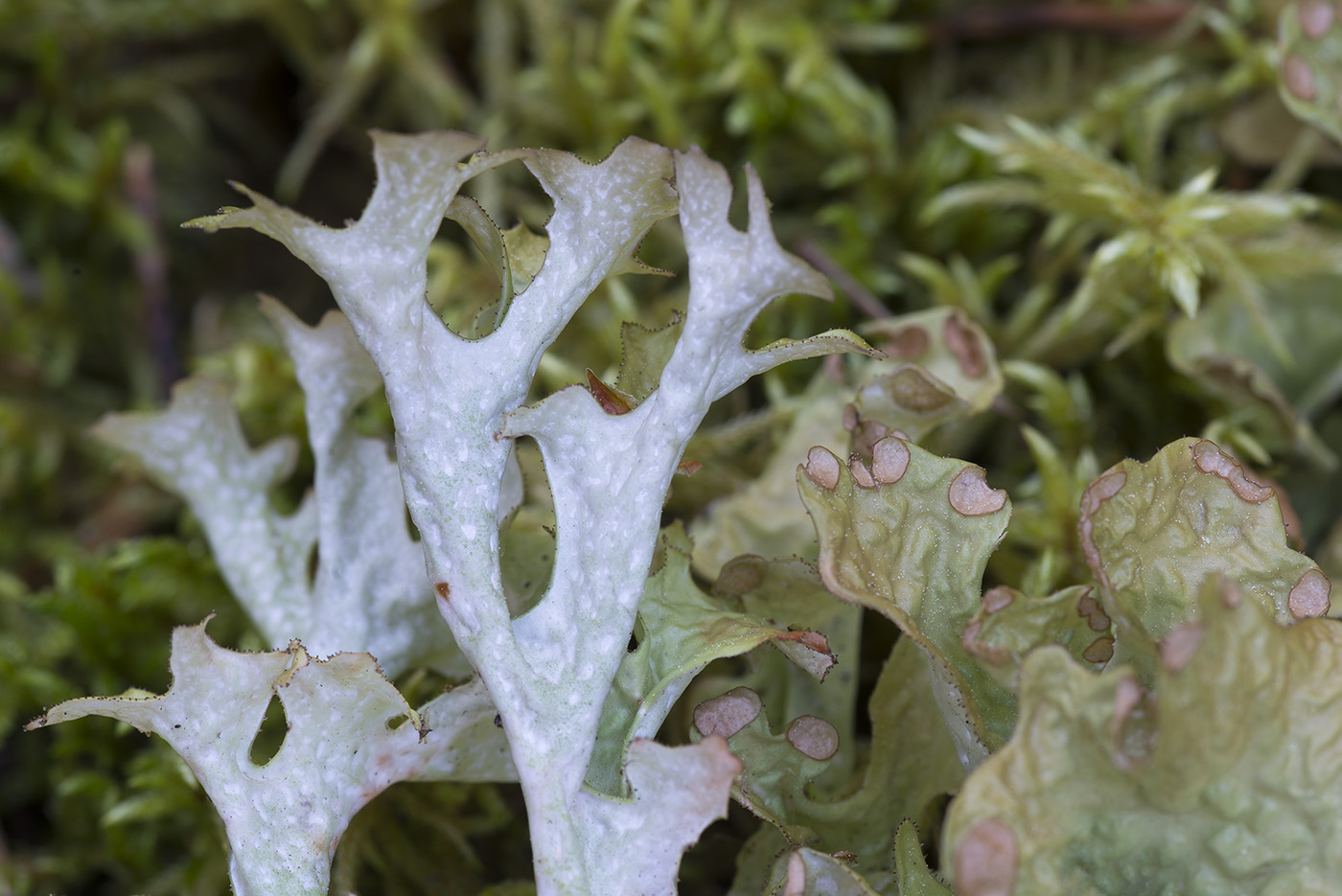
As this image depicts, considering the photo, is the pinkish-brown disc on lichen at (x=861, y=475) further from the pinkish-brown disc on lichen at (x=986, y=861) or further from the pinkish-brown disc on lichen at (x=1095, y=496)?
the pinkish-brown disc on lichen at (x=986, y=861)

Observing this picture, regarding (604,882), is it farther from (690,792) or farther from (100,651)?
(100,651)

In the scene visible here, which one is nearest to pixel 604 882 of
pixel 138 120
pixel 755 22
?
pixel 755 22

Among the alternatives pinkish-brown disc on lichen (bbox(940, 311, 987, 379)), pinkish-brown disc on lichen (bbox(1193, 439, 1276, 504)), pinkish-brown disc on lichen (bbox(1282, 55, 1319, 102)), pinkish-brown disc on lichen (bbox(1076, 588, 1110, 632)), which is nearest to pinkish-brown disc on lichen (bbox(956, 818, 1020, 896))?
pinkish-brown disc on lichen (bbox(1076, 588, 1110, 632))

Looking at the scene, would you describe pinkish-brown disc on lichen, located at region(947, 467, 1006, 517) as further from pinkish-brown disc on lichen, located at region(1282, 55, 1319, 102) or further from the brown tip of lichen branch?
pinkish-brown disc on lichen, located at region(1282, 55, 1319, 102)

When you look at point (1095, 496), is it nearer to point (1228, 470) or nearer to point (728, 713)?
point (1228, 470)

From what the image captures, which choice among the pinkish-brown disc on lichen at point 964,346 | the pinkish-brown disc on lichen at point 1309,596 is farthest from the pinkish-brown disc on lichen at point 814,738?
the pinkish-brown disc on lichen at point 964,346
